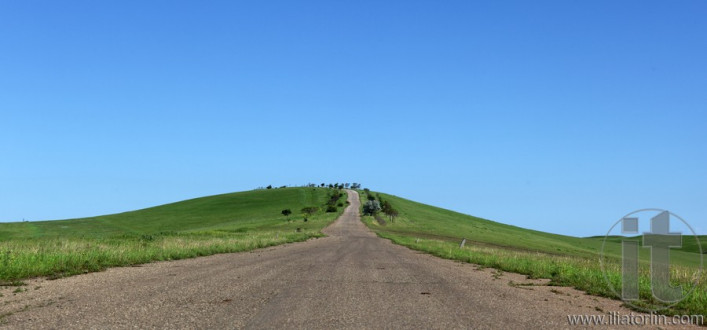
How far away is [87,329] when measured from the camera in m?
8.62

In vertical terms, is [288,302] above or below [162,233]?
above

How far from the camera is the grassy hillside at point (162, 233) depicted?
1939 centimetres

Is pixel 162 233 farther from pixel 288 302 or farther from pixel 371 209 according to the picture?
pixel 371 209

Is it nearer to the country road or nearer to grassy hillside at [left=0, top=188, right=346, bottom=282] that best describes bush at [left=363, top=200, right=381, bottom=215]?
grassy hillside at [left=0, top=188, right=346, bottom=282]

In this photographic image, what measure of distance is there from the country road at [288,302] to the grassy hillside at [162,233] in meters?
3.43

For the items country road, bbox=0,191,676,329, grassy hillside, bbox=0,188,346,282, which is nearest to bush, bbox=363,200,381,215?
grassy hillside, bbox=0,188,346,282

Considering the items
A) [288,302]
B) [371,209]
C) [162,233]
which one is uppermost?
[371,209]

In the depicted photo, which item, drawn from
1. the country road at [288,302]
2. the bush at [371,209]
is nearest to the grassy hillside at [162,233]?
the country road at [288,302]

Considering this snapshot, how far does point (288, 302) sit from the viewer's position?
11.7 m

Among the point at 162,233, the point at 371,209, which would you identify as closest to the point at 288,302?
the point at 162,233

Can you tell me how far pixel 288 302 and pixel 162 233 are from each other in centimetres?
4682

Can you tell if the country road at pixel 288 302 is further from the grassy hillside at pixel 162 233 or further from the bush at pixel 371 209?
the bush at pixel 371 209

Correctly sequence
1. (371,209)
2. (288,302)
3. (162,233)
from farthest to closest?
(371,209) < (162,233) < (288,302)

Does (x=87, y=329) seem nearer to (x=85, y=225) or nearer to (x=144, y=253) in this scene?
(x=144, y=253)
